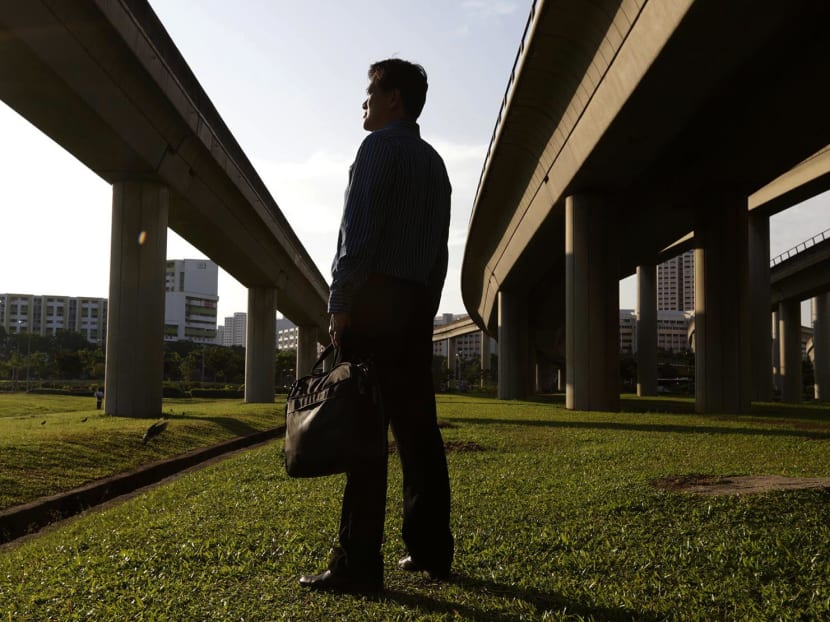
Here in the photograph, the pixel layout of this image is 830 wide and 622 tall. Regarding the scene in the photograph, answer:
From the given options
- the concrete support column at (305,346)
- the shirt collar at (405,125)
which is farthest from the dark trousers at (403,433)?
the concrete support column at (305,346)

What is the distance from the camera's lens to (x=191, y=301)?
162 m

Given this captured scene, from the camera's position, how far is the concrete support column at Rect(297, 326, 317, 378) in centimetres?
5722

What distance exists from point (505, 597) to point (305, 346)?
56440mm

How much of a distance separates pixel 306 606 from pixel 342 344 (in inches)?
41.4

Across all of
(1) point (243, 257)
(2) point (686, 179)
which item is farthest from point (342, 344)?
(1) point (243, 257)

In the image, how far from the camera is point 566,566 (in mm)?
3242

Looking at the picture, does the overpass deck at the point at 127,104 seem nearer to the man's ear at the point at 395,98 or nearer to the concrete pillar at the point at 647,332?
the man's ear at the point at 395,98

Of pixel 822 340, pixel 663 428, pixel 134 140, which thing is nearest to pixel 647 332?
pixel 822 340

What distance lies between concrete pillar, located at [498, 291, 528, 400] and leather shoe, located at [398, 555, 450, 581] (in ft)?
123

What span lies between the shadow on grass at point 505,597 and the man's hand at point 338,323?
1088mm

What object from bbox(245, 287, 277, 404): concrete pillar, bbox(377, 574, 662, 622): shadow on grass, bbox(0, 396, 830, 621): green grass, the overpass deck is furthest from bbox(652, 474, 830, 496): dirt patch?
bbox(245, 287, 277, 404): concrete pillar

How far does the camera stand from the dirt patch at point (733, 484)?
4602 mm

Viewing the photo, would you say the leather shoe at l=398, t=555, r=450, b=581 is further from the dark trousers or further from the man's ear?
the man's ear

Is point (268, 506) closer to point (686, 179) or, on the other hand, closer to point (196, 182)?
point (196, 182)
